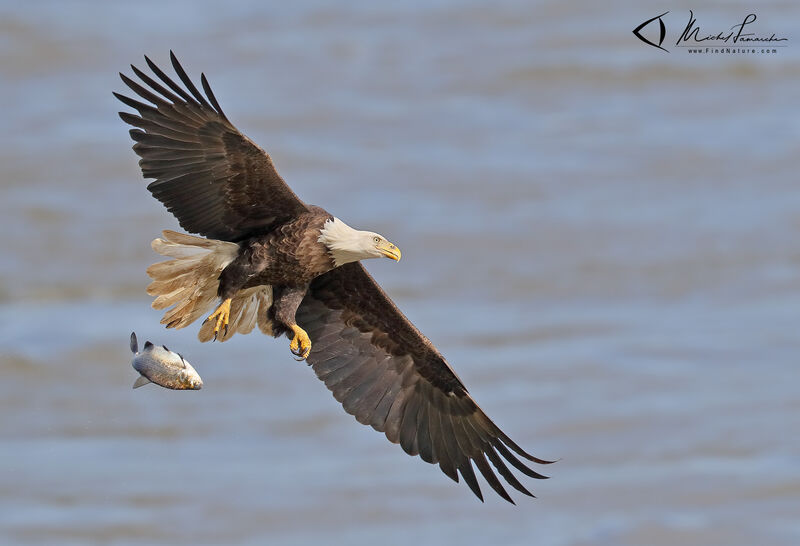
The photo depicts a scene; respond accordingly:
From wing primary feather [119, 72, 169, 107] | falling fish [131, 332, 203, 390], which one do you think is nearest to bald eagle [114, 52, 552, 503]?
wing primary feather [119, 72, 169, 107]

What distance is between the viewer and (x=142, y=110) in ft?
39.5

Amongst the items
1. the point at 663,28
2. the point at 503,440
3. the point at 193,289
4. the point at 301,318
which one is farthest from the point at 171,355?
the point at 663,28

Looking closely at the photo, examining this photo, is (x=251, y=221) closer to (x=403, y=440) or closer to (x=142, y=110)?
(x=142, y=110)

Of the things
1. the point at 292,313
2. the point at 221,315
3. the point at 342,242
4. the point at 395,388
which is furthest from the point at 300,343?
the point at 395,388

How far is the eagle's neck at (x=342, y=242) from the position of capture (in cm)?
1245

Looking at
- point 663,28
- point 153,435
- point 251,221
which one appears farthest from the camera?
point 663,28

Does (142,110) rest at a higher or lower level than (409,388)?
higher

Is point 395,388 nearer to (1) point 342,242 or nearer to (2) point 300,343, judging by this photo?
(2) point 300,343

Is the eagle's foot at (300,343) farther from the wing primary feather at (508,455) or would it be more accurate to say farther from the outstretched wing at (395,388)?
the wing primary feather at (508,455)

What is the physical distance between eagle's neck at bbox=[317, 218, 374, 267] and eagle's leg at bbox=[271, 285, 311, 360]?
0.58 meters

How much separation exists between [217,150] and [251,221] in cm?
64

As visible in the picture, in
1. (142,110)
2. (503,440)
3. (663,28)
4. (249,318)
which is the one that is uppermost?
(663,28)

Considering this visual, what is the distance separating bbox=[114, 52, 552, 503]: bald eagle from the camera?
12117 mm

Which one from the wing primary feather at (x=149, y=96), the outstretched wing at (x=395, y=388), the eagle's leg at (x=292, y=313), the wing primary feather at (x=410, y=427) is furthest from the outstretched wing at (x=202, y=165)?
the wing primary feather at (x=410, y=427)
